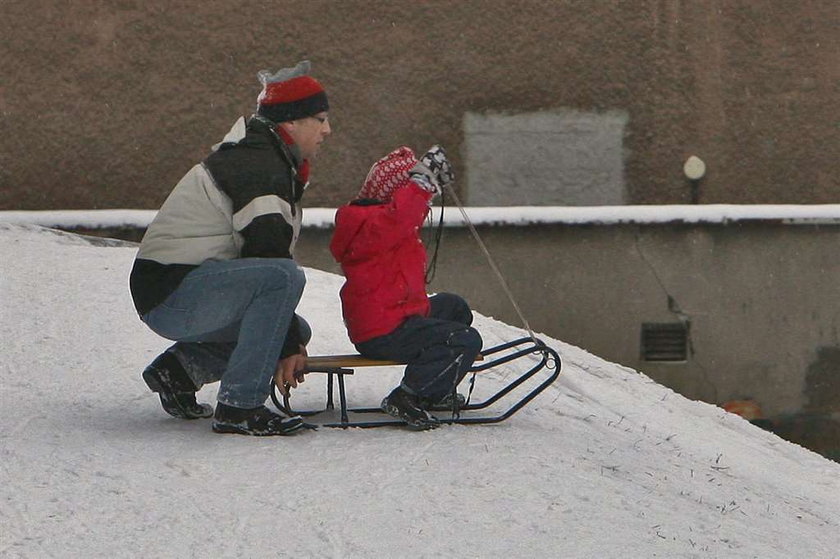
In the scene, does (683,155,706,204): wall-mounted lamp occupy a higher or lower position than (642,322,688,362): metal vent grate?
higher

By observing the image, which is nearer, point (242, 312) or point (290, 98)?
point (242, 312)

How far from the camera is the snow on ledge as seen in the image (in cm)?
868

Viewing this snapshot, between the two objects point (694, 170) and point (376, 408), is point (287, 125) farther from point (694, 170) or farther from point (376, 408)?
point (694, 170)

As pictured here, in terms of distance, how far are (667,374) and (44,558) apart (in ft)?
20.1

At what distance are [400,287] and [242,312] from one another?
58cm

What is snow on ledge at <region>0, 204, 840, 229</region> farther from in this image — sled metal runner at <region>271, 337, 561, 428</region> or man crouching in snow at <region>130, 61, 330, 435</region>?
man crouching in snow at <region>130, 61, 330, 435</region>

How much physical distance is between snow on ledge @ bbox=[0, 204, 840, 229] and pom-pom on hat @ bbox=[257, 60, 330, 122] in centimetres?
401

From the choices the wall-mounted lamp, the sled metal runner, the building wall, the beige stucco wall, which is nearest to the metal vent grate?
the beige stucco wall

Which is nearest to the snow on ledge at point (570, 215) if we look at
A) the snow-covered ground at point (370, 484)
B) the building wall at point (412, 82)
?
the building wall at point (412, 82)

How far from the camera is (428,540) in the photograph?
11.6 feet

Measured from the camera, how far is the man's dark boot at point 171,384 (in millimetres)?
4664

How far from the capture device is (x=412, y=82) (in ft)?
30.0

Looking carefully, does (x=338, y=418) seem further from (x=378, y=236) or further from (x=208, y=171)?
(x=208, y=171)

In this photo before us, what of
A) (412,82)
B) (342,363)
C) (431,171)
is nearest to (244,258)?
(342,363)
